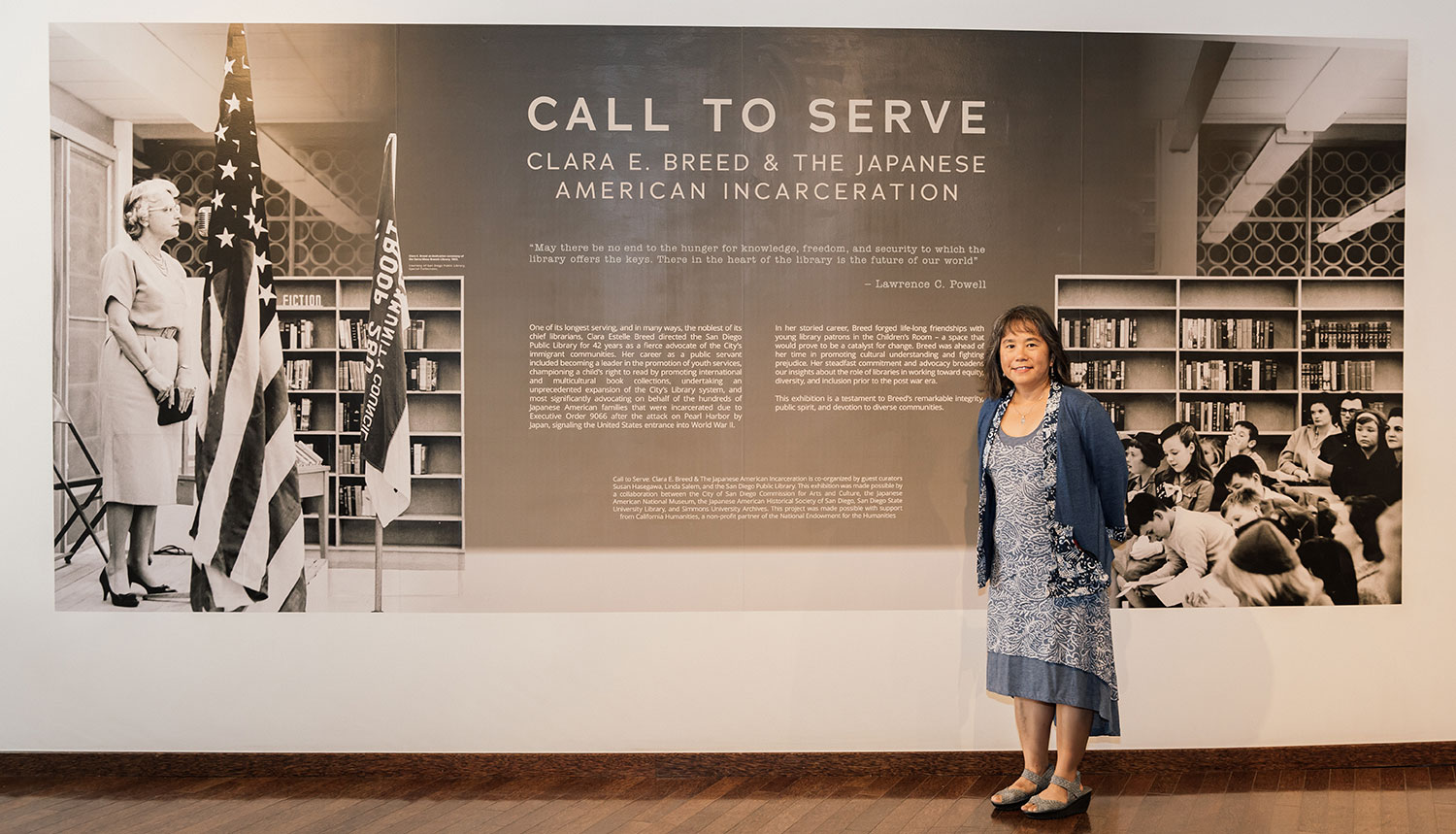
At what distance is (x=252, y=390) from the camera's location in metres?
3.80

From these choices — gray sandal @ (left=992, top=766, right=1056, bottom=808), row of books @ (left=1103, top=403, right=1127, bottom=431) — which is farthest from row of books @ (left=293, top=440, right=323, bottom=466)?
row of books @ (left=1103, top=403, right=1127, bottom=431)

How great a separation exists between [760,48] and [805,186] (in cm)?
55

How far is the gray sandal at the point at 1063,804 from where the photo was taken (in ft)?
11.1

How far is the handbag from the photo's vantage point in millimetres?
3785

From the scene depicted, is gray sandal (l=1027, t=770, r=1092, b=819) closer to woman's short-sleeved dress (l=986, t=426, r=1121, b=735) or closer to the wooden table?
woman's short-sleeved dress (l=986, t=426, r=1121, b=735)

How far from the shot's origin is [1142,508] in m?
3.88

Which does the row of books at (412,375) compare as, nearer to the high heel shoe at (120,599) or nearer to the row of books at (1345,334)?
the high heel shoe at (120,599)

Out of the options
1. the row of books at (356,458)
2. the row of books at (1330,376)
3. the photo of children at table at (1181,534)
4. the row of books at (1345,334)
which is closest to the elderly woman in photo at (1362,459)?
the row of books at (1330,376)

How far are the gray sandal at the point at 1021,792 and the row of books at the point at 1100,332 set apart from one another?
5.17 feet

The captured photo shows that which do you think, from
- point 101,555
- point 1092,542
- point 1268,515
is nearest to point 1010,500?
point 1092,542

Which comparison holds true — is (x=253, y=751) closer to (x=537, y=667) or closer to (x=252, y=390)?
(x=537, y=667)

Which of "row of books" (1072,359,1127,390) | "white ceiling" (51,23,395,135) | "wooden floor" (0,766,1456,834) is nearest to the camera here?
"wooden floor" (0,766,1456,834)

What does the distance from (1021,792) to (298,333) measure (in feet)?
10.2

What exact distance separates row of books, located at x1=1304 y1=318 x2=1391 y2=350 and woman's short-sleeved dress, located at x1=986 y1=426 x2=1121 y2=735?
→ 55.4 inches
